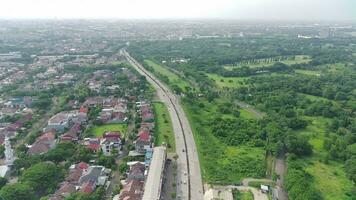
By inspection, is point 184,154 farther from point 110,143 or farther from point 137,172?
point 110,143

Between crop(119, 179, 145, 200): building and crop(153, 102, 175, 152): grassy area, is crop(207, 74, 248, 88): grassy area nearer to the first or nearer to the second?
A: crop(153, 102, 175, 152): grassy area

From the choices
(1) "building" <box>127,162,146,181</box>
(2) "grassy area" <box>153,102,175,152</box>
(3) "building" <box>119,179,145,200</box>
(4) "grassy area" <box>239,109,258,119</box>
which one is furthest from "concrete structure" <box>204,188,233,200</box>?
(4) "grassy area" <box>239,109,258,119</box>

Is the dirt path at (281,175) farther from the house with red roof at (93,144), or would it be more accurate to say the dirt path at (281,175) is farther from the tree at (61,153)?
the tree at (61,153)

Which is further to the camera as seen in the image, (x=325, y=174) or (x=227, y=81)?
(x=227, y=81)

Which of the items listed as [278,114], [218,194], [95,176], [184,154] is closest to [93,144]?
[95,176]

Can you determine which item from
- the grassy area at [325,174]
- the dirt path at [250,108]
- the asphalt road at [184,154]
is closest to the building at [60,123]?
the asphalt road at [184,154]

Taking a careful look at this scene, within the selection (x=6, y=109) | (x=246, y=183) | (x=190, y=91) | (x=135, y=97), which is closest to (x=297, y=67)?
(x=190, y=91)
